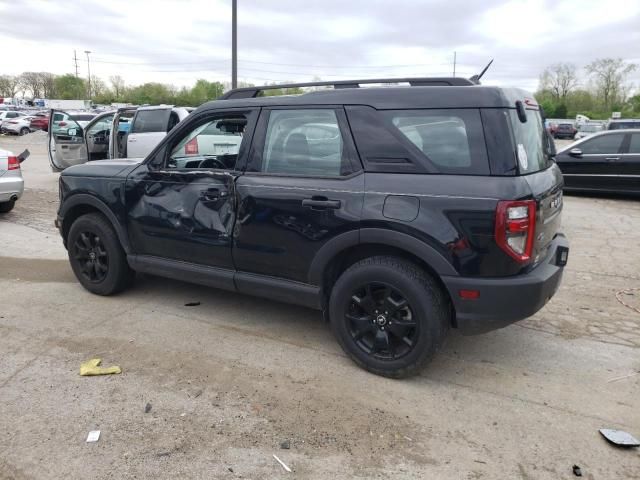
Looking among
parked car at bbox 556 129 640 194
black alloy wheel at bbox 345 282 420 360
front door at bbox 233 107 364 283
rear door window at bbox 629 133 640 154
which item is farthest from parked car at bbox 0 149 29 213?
rear door window at bbox 629 133 640 154

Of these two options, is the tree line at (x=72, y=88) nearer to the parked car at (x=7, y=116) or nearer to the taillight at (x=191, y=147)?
the parked car at (x=7, y=116)

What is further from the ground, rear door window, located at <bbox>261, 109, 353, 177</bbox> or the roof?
the roof

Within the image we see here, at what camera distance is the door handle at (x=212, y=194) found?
13.1 ft

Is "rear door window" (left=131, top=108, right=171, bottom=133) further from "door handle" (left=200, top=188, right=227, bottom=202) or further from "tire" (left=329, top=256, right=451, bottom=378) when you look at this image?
"tire" (left=329, top=256, right=451, bottom=378)

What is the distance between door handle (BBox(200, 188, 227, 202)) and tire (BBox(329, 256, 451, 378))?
1182mm

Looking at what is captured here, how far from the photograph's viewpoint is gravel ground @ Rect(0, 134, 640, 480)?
2.65 m

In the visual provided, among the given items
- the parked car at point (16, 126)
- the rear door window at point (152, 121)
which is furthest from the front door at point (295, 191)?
the parked car at point (16, 126)

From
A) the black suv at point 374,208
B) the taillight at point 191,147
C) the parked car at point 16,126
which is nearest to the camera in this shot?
the black suv at point 374,208

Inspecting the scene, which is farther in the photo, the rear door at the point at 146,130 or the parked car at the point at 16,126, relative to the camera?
the parked car at the point at 16,126

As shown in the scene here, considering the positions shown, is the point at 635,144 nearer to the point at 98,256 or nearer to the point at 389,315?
the point at 389,315

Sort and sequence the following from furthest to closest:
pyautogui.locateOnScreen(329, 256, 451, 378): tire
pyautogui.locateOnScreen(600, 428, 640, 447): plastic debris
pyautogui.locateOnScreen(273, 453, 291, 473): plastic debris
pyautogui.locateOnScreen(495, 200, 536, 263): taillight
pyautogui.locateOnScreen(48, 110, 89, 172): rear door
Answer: pyautogui.locateOnScreen(48, 110, 89, 172): rear door → pyautogui.locateOnScreen(329, 256, 451, 378): tire → pyautogui.locateOnScreen(495, 200, 536, 263): taillight → pyautogui.locateOnScreen(600, 428, 640, 447): plastic debris → pyautogui.locateOnScreen(273, 453, 291, 473): plastic debris

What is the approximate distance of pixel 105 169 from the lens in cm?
479

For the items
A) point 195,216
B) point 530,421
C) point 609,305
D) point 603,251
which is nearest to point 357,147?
point 195,216

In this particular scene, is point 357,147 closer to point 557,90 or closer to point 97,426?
point 97,426
